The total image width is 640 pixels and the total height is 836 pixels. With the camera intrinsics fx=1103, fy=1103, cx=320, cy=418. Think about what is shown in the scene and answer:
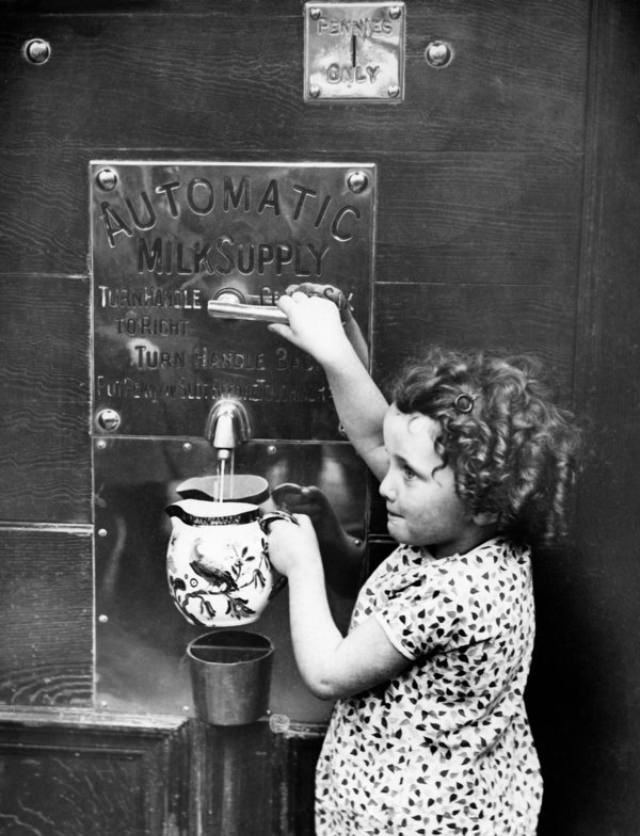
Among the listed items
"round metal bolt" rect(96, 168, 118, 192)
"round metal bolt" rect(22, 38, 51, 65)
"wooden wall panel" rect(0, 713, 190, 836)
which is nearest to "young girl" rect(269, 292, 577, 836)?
"wooden wall panel" rect(0, 713, 190, 836)

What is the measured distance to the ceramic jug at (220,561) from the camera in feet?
4.23

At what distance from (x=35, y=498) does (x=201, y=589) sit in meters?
0.32

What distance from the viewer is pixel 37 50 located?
55.2 inches

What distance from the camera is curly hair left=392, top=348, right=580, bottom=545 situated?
1.18 m

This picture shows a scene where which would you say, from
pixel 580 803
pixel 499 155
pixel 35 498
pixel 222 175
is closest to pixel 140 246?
pixel 222 175

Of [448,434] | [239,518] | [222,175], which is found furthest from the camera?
[222,175]

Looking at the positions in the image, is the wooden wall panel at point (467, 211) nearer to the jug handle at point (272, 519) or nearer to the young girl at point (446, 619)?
the young girl at point (446, 619)

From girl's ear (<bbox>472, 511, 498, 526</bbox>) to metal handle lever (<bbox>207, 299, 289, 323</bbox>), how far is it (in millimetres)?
330

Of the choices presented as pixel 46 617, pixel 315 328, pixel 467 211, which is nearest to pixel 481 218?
pixel 467 211

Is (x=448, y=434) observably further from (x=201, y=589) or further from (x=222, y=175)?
(x=222, y=175)

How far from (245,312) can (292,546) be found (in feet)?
0.94

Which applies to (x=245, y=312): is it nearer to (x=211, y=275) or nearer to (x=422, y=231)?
(x=211, y=275)

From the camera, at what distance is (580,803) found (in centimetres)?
147

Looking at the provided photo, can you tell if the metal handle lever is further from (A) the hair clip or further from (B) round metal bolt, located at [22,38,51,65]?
(B) round metal bolt, located at [22,38,51,65]
